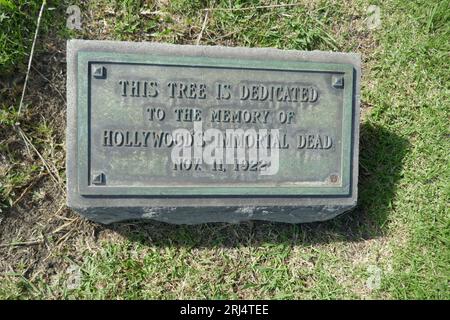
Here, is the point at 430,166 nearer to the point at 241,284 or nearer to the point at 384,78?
the point at 384,78

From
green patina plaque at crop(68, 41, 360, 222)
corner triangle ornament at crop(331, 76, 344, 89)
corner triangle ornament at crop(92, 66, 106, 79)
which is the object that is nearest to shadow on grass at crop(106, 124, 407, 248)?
green patina plaque at crop(68, 41, 360, 222)

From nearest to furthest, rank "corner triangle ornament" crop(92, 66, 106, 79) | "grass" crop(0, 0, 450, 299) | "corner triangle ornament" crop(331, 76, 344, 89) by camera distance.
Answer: "corner triangle ornament" crop(92, 66, 106, 79), "corner triangle ornament" crop(331, 76, 344, 89), "grass" crop(0, 0, 450, 299)

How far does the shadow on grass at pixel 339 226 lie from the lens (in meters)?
2.98

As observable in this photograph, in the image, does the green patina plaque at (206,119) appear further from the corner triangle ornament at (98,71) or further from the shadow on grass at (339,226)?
the shadow on grass at (339,226)

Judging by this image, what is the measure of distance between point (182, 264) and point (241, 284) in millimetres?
411

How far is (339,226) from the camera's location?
310cm

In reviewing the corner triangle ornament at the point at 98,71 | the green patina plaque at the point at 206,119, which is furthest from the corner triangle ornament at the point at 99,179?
the corner triangle ornament at the point at 98,71

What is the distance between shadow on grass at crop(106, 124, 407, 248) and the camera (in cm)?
298

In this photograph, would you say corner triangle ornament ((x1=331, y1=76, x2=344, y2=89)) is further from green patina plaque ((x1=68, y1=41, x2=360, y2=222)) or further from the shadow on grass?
the shadow on grass

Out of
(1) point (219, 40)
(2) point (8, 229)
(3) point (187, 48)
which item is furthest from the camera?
(1) point (219, 40)

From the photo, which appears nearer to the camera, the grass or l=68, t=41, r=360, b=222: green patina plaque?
l=68, t=41, r=360, b=222: green patina plaque

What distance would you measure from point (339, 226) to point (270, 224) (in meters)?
0.47
